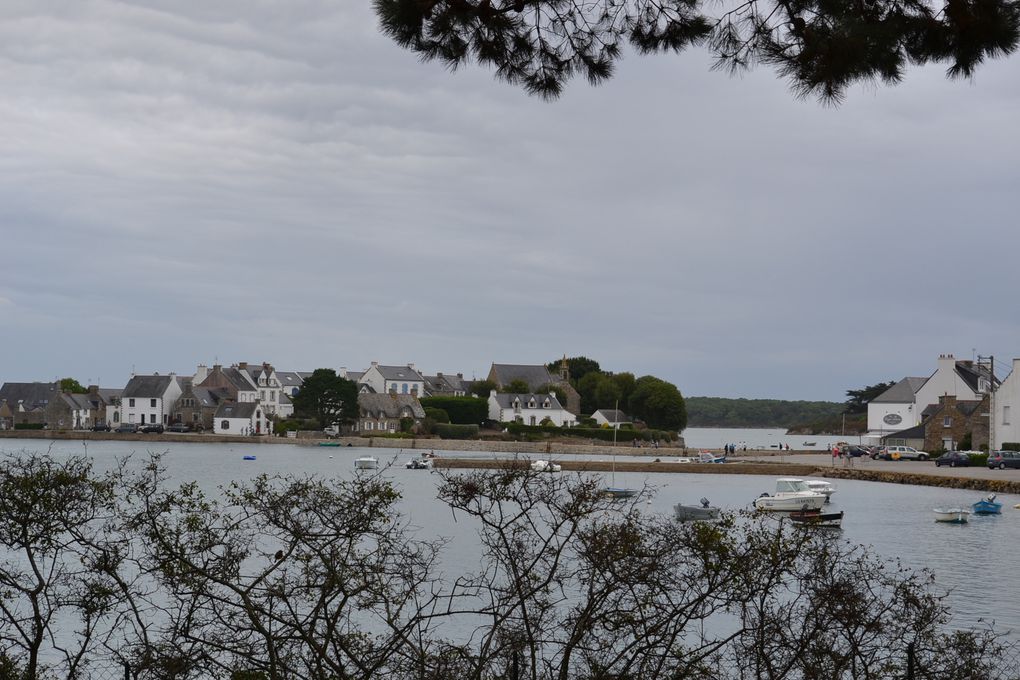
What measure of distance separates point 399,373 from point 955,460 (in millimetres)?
81169

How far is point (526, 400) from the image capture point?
124812 millimetres

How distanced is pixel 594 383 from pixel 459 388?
22.2m

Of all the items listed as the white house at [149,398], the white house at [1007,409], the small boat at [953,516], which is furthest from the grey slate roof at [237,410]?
the small boat at [953,516]

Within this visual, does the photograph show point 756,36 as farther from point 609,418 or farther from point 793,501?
point 609,418

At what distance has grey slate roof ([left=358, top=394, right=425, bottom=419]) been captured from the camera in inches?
4823

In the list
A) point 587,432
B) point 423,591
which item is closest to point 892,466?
point 587,432

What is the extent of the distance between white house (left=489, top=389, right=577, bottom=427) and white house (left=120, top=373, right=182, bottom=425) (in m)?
34.9

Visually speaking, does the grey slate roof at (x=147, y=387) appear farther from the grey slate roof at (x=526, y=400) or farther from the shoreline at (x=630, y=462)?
the grey slate roof at (x=526, y=400)

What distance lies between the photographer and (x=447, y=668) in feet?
32.3

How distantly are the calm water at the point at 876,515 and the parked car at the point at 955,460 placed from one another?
569cm

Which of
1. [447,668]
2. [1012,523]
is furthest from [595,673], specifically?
[1012,523]

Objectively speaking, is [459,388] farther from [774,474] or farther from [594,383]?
[774,474]

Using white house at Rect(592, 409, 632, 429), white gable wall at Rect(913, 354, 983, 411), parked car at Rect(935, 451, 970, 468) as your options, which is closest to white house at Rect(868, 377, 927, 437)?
white gable wall at Rect(913, 354, 983, 411)

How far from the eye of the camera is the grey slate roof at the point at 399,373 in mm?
138500
